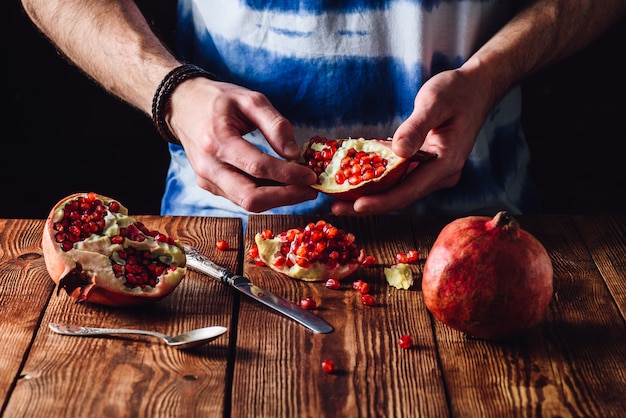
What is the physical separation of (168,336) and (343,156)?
1.92 ft

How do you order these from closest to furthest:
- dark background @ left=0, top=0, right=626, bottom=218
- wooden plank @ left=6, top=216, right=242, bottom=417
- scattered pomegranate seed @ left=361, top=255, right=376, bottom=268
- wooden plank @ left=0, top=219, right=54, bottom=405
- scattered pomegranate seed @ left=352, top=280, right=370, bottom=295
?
wooden plank @ left=6, top=216, right=242, bottom=417, wooden plank @ left=0, top=219, right=54, bottom=405, scattered pomegranate seed @ left=352, top=280, right=370, bottom=295, scattered pomegranate seed @ left=361, top=255, right=376, bottom=268, dark background @ left=0, top=0, right=626, bottom=218

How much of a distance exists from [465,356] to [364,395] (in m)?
0.21

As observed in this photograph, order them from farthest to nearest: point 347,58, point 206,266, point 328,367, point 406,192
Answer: point 347,58 → point 406,192 → point 206,266 → point 328,367

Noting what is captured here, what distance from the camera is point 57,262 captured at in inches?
60.2

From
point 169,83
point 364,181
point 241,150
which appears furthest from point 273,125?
point 169,83

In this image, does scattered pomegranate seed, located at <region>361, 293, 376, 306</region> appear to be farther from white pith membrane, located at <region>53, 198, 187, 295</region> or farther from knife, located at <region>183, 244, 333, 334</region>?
white pith membrane, located at <region>53, 198, 187, 295</region>

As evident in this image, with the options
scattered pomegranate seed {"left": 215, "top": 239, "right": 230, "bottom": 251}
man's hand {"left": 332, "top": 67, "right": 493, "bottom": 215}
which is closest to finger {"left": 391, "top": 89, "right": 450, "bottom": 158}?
man's hand {"left": 332, "top": 67, "right": 493, "bottom": 215}

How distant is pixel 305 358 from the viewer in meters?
1.41

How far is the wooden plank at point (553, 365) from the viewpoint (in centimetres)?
131

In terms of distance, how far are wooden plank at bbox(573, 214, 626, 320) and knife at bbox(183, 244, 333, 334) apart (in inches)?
22.5

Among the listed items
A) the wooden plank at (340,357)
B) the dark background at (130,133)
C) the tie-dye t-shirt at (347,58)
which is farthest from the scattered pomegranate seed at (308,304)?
the dark background at (130,133)

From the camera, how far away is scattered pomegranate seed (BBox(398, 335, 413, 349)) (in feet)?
4.75

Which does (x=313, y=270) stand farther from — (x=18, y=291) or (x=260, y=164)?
(x=18, y=291)

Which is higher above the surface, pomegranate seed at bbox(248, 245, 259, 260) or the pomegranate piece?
the pomegranate piece
